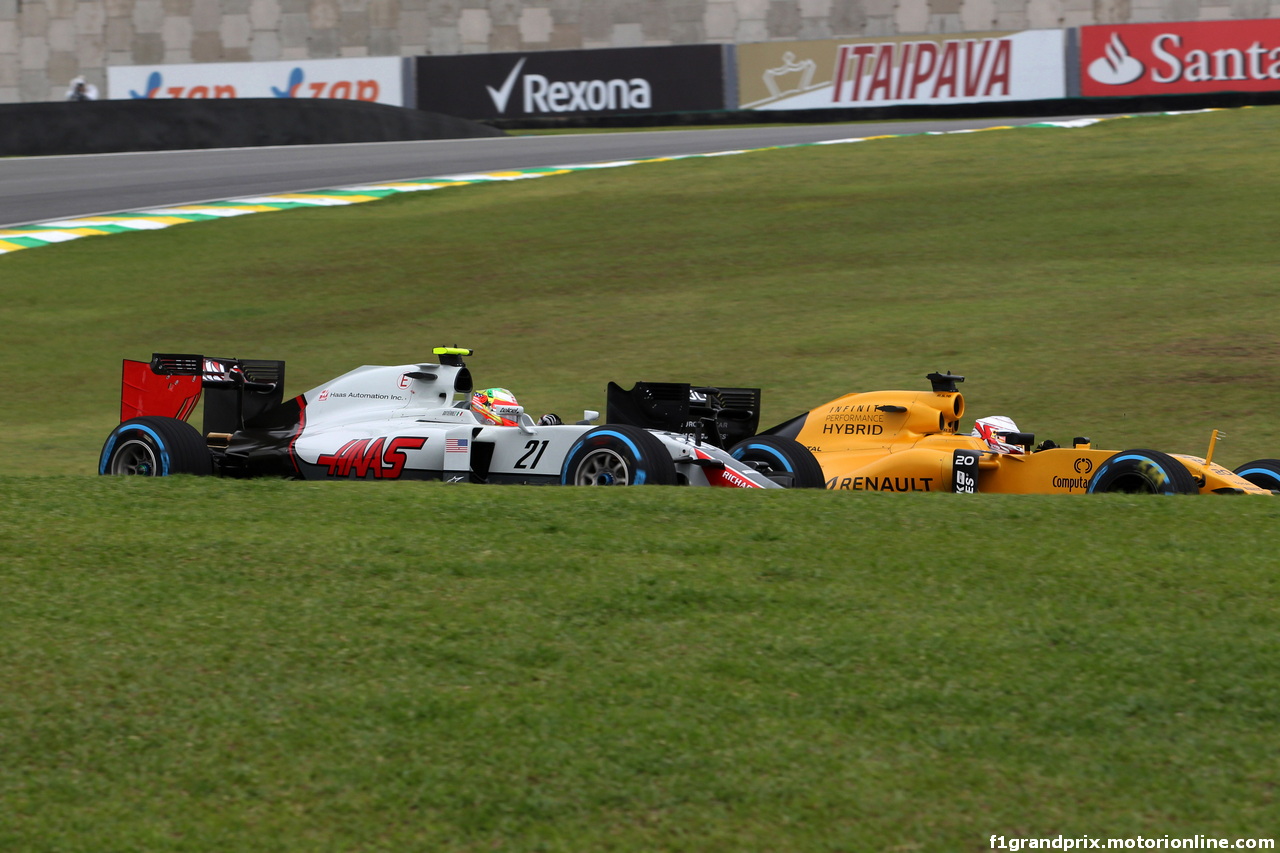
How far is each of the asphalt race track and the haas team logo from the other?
185cm

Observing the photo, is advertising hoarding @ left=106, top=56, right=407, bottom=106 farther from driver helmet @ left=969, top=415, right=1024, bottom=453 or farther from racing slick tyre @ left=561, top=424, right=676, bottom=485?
racing slick tyre @ left=561, top=424, right=676, bottom=485

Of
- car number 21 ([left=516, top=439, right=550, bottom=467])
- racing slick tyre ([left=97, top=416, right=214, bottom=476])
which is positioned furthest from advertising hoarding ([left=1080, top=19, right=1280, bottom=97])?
racing slick tyre ([left=97, top=416, right=214, bottom=476])

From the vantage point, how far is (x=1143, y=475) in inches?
355

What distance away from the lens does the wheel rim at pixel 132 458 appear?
9945 mm

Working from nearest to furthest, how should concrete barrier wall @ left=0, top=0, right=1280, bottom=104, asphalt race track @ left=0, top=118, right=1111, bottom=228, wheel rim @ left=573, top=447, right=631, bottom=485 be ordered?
1. wheel rim @ left=573, top=447, right=631, bottom=485
2. asphalt race track @ left=0, top=118, right=1111, bottom=228
3. concrete barrier wall @ left=0, top=0, right=1280, bottom=104

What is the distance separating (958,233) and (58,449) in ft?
43.0

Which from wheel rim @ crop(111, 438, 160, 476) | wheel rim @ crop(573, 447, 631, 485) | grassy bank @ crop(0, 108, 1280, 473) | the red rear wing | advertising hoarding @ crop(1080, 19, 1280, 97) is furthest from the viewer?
advertising hoarding @ crop(1080, 19, 1280, 97)

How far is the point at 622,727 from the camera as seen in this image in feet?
16.0

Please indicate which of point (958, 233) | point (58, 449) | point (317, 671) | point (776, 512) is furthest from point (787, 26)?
point (317, 671)

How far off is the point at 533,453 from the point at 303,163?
21.2 metres

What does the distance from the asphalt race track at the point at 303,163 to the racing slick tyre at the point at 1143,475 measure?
63.2ft

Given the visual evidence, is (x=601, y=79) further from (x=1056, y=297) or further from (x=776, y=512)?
(x=776, y=512)

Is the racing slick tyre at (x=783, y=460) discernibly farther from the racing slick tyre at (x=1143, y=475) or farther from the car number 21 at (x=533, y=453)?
the racing slick tyre at (x=1143, y=475)

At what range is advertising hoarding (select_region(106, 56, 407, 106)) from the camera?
39781mm
